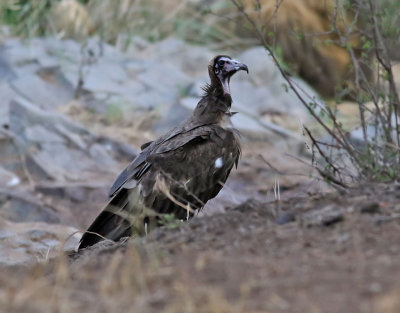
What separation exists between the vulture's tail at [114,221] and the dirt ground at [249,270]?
2.14 m

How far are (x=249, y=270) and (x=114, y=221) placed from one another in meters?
3.28

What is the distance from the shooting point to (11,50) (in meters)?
Result: 13.3

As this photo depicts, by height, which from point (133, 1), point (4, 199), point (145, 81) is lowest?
point (4, 199)

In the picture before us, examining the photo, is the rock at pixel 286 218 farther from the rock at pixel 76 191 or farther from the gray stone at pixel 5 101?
the gray stone at pixel 5 101

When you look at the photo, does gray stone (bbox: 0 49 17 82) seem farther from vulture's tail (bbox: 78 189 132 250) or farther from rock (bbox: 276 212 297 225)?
rock (bbox: 276 212 297 225)

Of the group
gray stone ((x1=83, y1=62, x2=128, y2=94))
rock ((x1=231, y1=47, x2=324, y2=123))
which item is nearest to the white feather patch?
rock ((x1=231, y1=47, x2=324, y2=123))

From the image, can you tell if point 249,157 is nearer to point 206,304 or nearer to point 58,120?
point 58,120

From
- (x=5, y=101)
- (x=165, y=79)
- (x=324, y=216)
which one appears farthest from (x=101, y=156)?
(x=324, y=216)

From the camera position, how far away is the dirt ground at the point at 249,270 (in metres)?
3.20

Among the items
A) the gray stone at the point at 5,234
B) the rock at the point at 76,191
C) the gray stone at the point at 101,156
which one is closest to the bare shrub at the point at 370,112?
the gray stone at the point at 5,234

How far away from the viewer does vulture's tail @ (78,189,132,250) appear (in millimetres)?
6594

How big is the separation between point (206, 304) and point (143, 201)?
11.3 feet

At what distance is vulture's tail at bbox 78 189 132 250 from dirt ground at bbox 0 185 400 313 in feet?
7.01

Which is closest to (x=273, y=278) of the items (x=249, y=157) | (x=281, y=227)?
(x=281, y=227)
